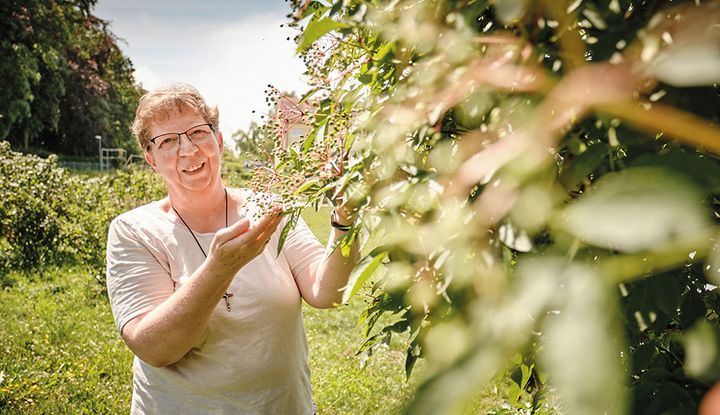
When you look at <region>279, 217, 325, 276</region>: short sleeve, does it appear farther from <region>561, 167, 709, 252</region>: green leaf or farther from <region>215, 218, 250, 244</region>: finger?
<region>561, 167, 709, 252</region>: green leaf

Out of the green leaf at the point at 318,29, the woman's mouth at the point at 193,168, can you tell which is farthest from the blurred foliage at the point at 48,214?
the green leaf at the point at 318,29

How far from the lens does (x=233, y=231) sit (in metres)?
1.80

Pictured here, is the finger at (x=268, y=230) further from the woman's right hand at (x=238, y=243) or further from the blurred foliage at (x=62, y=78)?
the blurred foliage at (x=62, y=78)

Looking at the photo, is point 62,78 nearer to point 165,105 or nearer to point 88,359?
point 88,359

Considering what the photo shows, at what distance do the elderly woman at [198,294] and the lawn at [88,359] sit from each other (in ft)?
4.51

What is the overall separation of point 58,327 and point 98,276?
1.31 meters

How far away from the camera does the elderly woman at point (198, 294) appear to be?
82.5 inches

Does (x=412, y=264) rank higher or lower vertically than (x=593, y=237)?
lower

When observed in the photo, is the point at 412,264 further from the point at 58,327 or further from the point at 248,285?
the point at 58,327

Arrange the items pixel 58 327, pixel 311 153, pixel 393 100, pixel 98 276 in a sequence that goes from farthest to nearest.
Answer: pixel 98 276
pixel 58 327
pixel 311 153
pixel 393 100

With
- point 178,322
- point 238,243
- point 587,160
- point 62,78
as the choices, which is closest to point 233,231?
point 238,243

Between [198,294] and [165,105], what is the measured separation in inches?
41.3

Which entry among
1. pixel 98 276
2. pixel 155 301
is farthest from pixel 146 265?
pixel 98 276

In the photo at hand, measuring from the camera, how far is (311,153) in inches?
46.5
